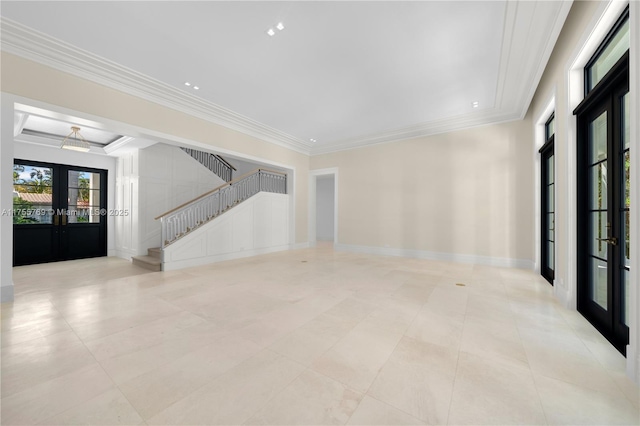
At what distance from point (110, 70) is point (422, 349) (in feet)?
20.2

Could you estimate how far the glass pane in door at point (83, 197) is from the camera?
7121 mm

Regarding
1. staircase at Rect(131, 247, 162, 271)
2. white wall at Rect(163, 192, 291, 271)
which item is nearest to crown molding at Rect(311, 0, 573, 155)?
white wall at Rect(163, 192, 291, 271)

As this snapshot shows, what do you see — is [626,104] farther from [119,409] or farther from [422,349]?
[119,409]

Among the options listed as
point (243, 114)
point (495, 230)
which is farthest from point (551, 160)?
point (243, 114)

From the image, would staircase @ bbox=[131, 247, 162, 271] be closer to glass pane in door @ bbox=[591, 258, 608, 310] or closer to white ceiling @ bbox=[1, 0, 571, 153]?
white ceiling @ bbox=[1, 0, 571, 153]

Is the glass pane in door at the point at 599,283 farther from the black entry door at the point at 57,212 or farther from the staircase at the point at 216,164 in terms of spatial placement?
the black entry door at the point at 57,212

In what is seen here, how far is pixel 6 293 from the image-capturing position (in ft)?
11.6

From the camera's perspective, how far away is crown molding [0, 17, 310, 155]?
3445 millimetres

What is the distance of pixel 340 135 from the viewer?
7812 millimetres

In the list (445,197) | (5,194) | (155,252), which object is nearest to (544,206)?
(445,197)

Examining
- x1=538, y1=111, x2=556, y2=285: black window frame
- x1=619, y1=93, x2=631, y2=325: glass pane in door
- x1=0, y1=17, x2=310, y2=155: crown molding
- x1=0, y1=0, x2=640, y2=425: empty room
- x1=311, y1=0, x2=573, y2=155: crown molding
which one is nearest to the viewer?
x1=0, y1=0, x2=640, y2=425: empty room

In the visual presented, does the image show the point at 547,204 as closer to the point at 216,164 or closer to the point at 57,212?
the point at 216,164

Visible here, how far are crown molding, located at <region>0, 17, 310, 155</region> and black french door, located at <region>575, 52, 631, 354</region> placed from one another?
6.34 metres

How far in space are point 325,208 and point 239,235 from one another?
590 cm
